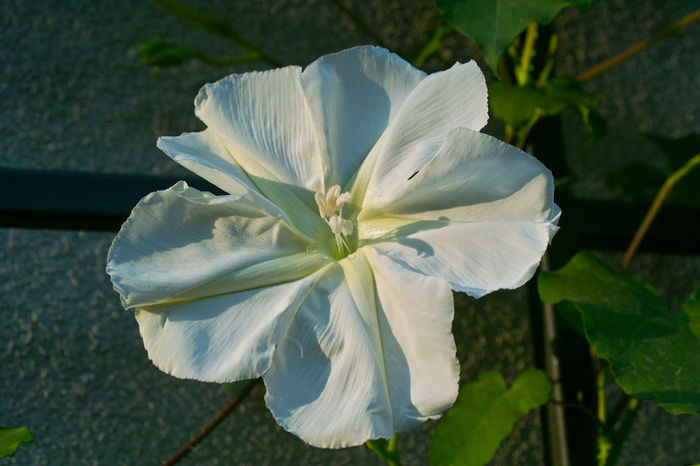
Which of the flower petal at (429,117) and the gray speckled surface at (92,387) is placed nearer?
the flower petal at (429,117)

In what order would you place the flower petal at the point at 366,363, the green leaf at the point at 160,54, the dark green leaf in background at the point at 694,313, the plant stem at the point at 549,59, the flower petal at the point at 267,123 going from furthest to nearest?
the plant stem at the point at 549,59 < the green leaf at the point at 160,54 < the dark green leaf in background at the point at 694,313 < the flower petal at the point at 267,123 < the flower petal at the point at 366,363

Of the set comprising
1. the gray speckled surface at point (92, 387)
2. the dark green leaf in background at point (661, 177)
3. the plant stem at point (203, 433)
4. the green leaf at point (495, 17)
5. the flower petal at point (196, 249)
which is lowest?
the gray speckled surface at point (92, 387)

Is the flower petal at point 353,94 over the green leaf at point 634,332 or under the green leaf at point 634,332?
over

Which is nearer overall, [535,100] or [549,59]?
[535,100]

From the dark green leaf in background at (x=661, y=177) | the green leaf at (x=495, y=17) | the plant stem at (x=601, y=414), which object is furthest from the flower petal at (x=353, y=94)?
the dark green leaf in background at (x=661, y=177)

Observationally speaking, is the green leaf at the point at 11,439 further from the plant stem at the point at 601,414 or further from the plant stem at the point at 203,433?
the plant stem at the point at 601,414

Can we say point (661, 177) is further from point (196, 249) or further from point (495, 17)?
point (196, 249)

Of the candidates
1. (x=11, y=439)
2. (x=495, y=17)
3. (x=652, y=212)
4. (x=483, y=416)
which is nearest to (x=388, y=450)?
(x=483, y=416)
